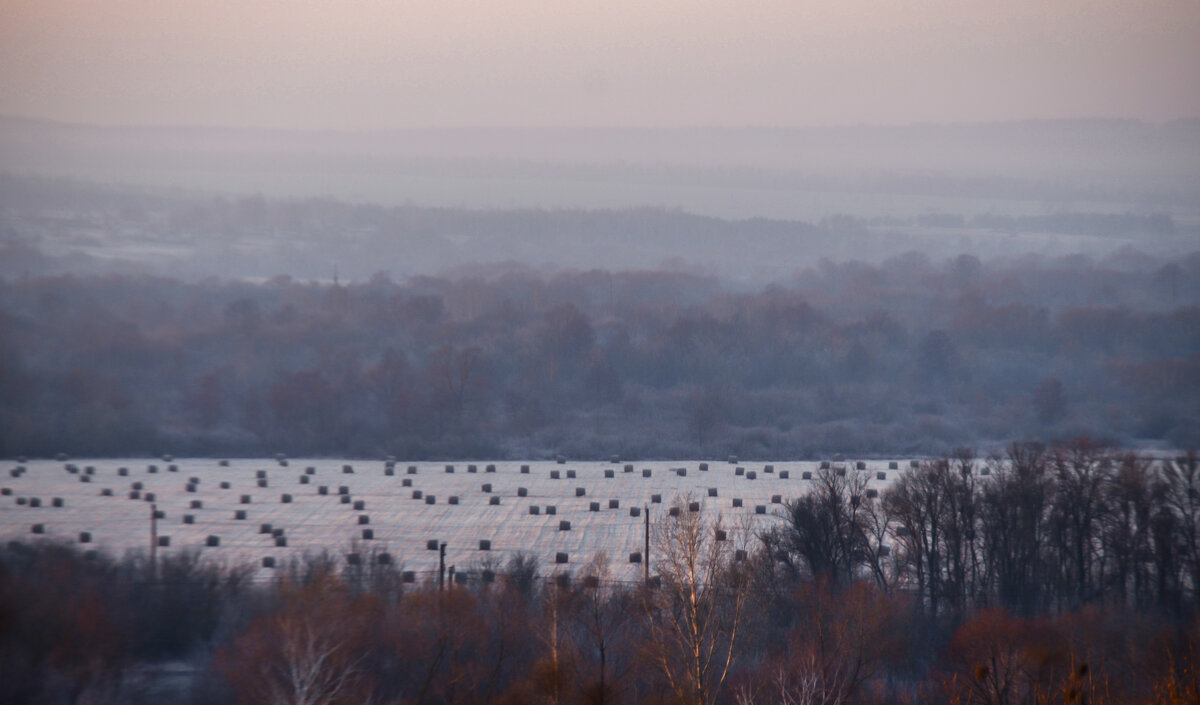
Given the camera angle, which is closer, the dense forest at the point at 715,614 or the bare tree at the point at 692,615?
the bare tree at the point at 692,615

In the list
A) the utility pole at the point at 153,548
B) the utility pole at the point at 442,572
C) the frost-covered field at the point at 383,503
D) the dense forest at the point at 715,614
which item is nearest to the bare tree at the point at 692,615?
the dense forest at the point at 715,614

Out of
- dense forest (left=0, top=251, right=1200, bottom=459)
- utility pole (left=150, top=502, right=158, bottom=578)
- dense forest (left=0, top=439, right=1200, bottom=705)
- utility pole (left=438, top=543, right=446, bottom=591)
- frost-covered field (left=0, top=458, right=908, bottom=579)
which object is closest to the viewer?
dense forest (left=0, top=439, right=1200, bottom=705)

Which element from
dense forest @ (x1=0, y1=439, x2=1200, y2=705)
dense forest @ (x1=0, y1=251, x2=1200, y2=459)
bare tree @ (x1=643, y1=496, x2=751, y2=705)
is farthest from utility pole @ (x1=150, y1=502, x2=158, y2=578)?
dense forest @ (x1=0, y1=251, x2=1200, y2=459)

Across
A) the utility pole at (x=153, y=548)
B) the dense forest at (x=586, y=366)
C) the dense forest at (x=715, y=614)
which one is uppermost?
the dense forest at (x=586, y=366)

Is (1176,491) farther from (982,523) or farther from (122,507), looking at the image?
(122,507)

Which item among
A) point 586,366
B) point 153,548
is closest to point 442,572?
point 153,548

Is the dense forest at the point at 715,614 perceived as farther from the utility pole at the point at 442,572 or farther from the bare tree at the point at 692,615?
the utility pole at the point at 442,572

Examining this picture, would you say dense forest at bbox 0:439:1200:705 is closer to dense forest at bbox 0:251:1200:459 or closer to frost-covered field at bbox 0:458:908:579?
frost-covered field at bbox 0:458:908:579
